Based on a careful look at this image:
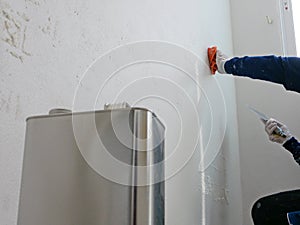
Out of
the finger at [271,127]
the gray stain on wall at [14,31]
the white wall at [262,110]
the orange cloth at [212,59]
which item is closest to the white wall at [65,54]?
the gray stain on wall at [14,31]

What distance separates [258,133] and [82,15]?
1.61 metres

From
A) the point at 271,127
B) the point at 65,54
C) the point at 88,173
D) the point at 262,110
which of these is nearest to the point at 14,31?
the point at 65,54

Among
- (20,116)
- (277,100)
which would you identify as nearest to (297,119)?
(277,100)

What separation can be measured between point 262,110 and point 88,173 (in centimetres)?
187

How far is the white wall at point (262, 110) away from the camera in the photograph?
211 cm

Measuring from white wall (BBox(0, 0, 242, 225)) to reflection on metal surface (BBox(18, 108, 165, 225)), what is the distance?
0.17 ft

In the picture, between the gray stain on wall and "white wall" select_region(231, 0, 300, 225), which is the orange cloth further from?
the gray stain on wall

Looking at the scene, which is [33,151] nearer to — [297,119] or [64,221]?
[64,221]

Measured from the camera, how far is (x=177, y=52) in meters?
1.53

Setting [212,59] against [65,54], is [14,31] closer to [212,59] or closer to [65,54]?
[65,54]

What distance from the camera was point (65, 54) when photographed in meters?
0.80

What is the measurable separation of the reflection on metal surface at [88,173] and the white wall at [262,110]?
1681mm

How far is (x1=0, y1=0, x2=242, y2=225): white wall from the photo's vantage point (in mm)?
627

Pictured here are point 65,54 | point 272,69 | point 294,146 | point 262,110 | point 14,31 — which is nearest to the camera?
point 14,31
